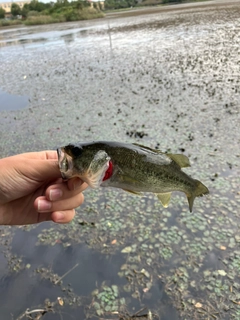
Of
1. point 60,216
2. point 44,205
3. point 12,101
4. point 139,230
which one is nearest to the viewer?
point 44,205

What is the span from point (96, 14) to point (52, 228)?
218ft

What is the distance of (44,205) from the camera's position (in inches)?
97.6

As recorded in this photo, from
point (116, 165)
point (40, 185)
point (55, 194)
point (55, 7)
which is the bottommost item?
point (55, 7)

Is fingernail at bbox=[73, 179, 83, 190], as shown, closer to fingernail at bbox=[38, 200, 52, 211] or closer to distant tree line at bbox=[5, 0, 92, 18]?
fingernail at bbox=[38, 200, 52, 211]

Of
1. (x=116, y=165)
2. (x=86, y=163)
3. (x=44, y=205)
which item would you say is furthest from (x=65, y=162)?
(x=44, y=205)

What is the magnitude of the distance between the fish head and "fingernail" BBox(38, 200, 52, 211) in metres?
0.51

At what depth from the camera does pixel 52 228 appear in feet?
15.6

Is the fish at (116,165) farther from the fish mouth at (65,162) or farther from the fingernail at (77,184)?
the fingernail at (77,184)

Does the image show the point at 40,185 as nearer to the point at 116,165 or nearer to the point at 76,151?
the point at 76,151

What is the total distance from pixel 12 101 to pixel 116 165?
10.9m

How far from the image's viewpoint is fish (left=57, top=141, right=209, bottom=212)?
203cm

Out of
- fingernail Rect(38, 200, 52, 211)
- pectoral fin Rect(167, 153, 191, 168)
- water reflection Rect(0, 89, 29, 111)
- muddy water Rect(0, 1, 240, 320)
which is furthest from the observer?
water reflection Rect(0, 89, 29, 111)

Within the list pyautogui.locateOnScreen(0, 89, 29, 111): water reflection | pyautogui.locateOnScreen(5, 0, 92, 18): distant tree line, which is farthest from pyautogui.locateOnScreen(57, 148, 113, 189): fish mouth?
pyautogui.locateOnScreen(5, 0, 92, 18): distant tree line

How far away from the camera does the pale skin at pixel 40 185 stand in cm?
239
